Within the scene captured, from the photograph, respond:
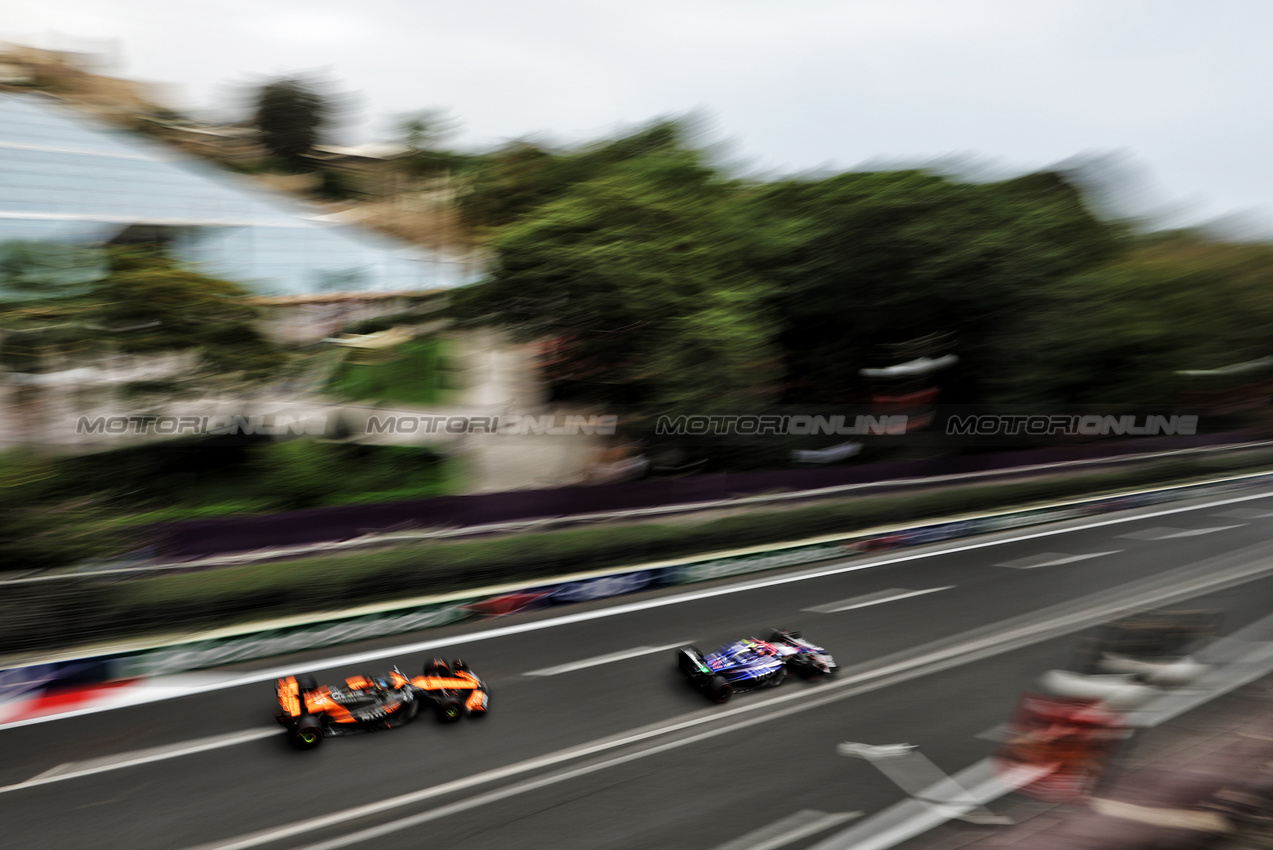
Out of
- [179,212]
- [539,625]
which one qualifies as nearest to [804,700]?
[539,625]

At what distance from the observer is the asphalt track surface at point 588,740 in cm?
784

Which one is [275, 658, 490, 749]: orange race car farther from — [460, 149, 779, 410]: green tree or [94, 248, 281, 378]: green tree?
[94, 248, 281, 378]: green tree

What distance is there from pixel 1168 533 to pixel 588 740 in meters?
17.5

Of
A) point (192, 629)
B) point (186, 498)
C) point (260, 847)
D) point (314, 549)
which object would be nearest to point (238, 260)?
point (186, 498)

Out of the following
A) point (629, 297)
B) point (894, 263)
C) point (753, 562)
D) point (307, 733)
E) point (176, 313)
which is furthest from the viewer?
point (894, 263)

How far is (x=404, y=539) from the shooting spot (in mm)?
14922

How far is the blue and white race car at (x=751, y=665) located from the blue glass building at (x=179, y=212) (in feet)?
50.5

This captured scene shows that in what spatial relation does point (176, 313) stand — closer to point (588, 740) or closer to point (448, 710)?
point (448, 710)

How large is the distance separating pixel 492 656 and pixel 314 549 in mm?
4243

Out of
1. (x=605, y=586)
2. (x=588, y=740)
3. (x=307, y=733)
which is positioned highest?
(x=605, y=586)

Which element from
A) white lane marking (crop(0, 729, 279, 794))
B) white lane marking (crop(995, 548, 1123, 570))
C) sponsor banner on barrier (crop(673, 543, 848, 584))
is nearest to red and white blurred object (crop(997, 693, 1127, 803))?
sponsor banner on barrier (crop(673, 543, 848, 584))

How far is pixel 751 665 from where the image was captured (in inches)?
416

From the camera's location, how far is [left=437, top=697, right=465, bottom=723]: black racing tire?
972 centimetres

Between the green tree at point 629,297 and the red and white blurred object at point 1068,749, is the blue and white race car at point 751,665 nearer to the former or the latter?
the red and white blurred object at point 1068,749
